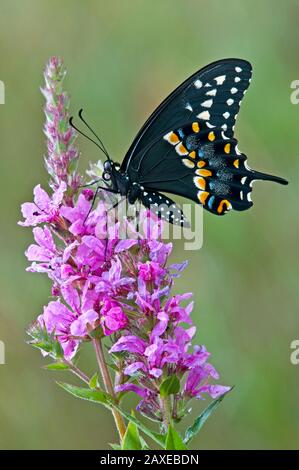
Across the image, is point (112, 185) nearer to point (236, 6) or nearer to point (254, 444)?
point (254, 444)

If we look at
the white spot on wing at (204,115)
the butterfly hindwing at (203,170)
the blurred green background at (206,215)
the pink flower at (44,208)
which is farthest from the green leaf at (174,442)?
the blurred green background at (206,215)

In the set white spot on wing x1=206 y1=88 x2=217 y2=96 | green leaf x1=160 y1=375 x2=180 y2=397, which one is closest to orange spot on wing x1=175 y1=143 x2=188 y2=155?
white spot on wing x1=206 y1=88 x2=217 y2=96

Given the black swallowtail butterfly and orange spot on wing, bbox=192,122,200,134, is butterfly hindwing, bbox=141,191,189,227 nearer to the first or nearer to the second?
the black swallowtail butterfly

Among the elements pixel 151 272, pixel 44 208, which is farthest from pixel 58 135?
pixel 151 272

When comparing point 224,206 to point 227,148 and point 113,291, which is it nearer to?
point 227,148

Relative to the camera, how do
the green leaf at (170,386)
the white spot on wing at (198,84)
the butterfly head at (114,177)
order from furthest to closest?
the white spot on wing at (198,84) < the butterfly head at (114,177) < the green leaf at (170,386)

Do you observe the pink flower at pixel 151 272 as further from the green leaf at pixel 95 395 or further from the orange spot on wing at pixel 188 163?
the orange spot on wing at pixel 188 163

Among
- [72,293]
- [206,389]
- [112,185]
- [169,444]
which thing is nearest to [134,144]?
[112,185]
